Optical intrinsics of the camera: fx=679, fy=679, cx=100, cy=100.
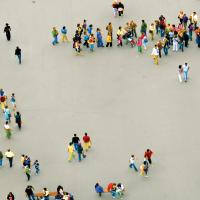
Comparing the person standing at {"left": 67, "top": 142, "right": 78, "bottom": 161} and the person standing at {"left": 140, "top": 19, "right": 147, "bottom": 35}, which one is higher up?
the person standing at {"left": 140, "top": 19, "right": 147, "bottom": 35}

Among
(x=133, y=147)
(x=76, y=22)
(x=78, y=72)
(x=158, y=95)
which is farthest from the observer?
(x=76, y=22)

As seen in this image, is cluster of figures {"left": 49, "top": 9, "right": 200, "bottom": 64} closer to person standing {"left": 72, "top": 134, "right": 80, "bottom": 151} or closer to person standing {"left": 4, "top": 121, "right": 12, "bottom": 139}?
person standing {"left": 4, "top": 121, "right": 12, "bottom": 139}

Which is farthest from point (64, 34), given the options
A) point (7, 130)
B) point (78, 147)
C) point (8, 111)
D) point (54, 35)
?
point (78, 147)

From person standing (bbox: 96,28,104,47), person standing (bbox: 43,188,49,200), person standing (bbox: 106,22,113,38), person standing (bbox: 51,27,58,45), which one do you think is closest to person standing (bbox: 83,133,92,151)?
person standing (bbox: 43,188,49,200)

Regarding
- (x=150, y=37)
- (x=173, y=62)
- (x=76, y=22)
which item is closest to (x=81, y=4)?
(x=76, y=22)

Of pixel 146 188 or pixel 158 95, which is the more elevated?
pixel 158 95

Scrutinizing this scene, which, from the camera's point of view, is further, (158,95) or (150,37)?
(150,37)

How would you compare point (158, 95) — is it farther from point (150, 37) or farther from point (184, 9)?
point (184, 9)
